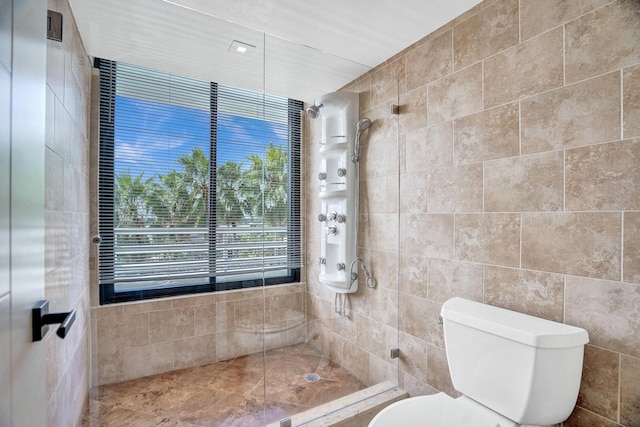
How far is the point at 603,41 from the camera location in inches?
46.9

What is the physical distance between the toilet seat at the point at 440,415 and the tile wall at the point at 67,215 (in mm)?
1385

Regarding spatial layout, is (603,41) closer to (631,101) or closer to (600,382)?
(631,101)

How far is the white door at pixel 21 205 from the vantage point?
1.99 ft

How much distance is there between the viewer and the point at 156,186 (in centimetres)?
200

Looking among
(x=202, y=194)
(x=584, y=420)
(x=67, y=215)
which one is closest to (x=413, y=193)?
(x=584, y=420)

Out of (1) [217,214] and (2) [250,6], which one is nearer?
(2) [250,6]

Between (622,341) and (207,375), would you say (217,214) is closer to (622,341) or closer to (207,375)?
(207,375)

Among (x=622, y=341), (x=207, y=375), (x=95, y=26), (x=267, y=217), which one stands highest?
(x=95, y=26)

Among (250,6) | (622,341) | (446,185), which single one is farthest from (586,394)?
(250,6)

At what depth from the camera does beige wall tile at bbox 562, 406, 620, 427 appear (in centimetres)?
118

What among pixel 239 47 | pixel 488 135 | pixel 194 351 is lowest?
pixel 194 351

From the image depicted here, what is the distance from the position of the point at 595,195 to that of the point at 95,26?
255 cm

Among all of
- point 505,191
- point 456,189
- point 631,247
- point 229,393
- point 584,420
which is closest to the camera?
point 631,247

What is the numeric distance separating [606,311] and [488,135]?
35.1 inches
